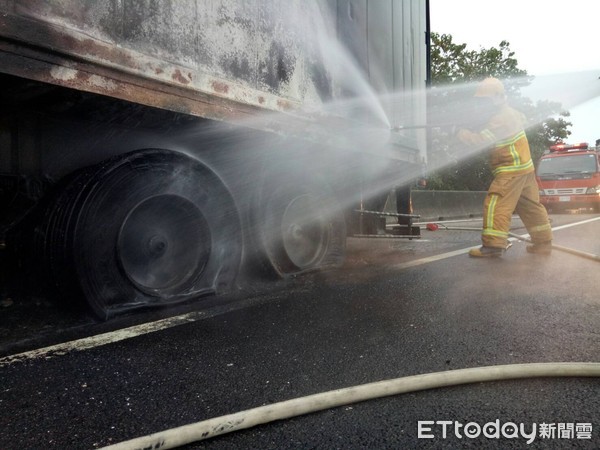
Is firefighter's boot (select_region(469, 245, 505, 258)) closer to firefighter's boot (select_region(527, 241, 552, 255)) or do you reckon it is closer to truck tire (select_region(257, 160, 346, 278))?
firefighter's boot (select_region(527, 241, 552, 255))

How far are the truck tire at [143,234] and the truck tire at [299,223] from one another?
0.50m

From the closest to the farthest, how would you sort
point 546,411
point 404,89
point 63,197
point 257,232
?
1. point 546,411
2. point 63,197
3. point 257,232
4. point 404,89

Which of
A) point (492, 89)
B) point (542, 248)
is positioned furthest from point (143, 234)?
point (542, 248)

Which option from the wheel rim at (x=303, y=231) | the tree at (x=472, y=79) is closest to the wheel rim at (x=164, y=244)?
the wheel rim at (x=303, y=231)

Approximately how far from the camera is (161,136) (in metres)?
2.87

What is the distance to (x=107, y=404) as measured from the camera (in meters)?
1.56

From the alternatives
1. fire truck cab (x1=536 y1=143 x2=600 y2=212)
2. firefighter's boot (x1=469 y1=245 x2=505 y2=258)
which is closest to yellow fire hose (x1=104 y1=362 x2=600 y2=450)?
firefighter's boot (x1=469 y1=245 x2=505 y2=258)

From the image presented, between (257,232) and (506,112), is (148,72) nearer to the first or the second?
(257,232)

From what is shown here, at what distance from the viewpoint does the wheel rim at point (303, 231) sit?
12.8 feet

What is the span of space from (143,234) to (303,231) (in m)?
1.68

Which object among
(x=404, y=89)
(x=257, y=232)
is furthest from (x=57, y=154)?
(x=404, y=89)

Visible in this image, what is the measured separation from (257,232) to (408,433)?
92.0 inches

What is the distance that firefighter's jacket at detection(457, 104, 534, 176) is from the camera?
193 inches

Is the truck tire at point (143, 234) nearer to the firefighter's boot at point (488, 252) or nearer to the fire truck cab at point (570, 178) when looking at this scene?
the firefighter's boot at point (488, 252)
